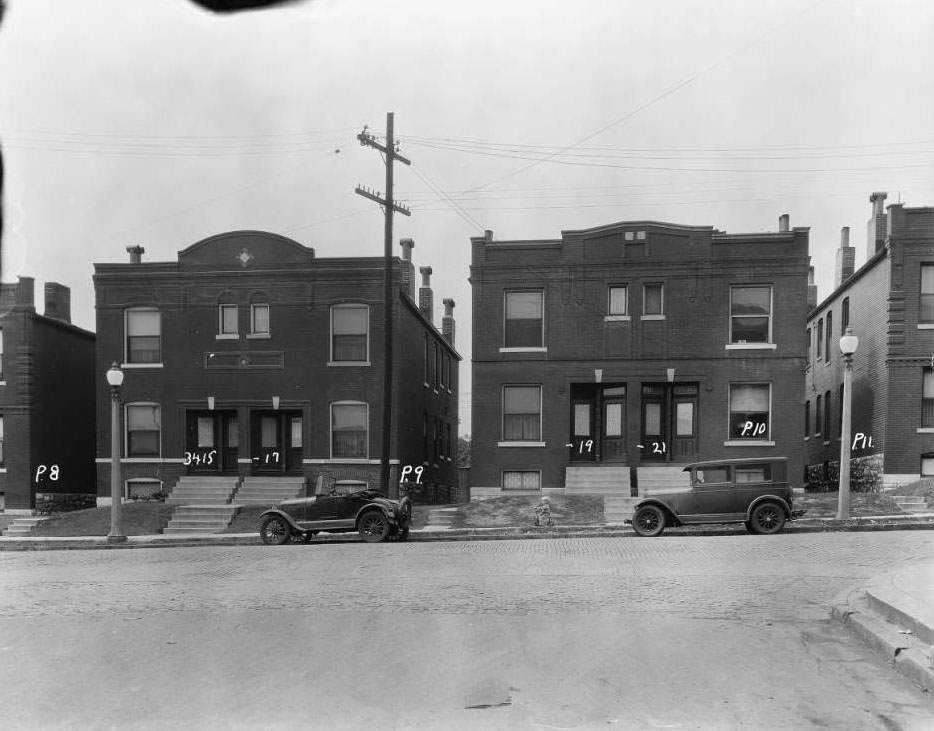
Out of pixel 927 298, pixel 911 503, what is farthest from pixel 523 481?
pixel 927 298

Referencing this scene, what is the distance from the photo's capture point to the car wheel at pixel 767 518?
17625 millimetres

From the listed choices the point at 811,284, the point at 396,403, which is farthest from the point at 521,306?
the point at 811,284

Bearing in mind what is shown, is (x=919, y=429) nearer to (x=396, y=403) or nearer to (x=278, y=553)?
(x=396, y=403)

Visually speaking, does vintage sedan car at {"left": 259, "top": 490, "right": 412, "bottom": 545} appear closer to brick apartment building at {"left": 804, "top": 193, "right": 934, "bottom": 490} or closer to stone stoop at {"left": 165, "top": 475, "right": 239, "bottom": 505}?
stone stoop at {"left": 165, "top": 475, "right": 239, "bottom": 505}

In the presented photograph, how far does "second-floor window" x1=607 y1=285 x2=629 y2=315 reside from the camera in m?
26.8

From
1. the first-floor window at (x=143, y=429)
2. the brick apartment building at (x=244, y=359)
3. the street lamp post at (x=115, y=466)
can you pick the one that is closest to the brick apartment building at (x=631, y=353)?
the brick apartment building at (x=244, y=359)

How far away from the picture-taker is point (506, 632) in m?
7.94

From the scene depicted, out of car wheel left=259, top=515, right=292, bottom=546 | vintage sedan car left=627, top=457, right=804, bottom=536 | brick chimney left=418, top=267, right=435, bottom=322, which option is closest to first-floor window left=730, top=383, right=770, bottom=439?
vintage sedan car left=627, top=457, right=804, bottom=536

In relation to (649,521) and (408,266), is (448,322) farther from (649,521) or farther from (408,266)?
(649,521)

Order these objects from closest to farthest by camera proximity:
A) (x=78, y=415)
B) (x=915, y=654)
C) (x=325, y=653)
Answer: (x=915, y=654), (x=325, y=653), (x=78, y=415)

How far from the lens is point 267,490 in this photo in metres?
26.8

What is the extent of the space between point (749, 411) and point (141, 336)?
18.9 metres

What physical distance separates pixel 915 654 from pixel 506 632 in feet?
10.8

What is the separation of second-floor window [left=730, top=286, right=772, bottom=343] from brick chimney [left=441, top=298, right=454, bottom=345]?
1747 centimetres
